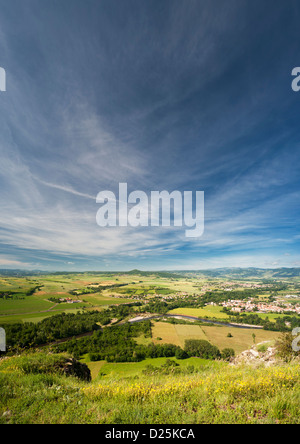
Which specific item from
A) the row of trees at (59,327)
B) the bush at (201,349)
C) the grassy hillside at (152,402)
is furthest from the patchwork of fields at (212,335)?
the grassy hillside at (152,402)

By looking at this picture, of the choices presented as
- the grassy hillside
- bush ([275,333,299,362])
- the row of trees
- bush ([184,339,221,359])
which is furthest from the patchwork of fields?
the grassy hillside

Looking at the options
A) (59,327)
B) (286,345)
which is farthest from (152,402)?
(59,327)

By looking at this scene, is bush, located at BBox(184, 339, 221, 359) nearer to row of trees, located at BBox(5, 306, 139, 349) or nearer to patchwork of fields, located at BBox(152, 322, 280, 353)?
patchwork of fields, located at BBox(152, 322, 280, 353)

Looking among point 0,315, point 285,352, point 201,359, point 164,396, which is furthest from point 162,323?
point 164,396

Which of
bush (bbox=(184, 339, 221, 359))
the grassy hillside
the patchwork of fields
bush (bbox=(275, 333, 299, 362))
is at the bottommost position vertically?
the patchwork of fields

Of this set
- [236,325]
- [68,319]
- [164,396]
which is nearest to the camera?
[164,396]

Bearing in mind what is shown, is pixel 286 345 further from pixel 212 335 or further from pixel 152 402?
pixel 212 335
